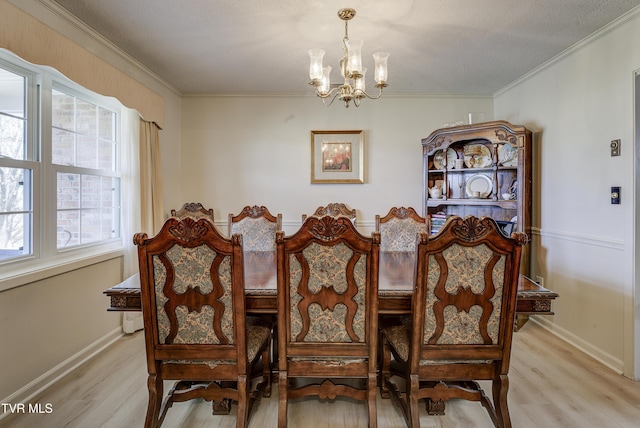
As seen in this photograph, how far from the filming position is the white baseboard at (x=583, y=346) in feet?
7.26

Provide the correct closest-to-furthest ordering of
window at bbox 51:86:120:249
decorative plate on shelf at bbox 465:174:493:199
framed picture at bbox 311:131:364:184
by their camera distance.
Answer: window at bbox 51:86:120:249 < decorative plate on shelf at bbox 465:174:493:199 < framed picture at bbox 311:131:364:184

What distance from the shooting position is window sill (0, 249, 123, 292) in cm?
177

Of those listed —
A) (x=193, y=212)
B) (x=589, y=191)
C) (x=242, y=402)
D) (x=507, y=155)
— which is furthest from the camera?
(x=507, y=155)

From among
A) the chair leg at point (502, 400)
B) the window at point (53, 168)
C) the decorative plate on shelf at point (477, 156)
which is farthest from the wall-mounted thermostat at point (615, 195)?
the window at point (53, 168)

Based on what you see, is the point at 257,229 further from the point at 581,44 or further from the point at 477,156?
the point at 581,44

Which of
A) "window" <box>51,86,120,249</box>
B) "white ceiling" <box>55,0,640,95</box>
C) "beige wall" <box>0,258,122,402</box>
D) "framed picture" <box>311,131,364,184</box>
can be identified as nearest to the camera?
"beige wall" <box>0,258,122,402</box>

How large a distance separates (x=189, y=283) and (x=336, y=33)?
80.5 inches

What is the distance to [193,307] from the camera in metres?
1.45

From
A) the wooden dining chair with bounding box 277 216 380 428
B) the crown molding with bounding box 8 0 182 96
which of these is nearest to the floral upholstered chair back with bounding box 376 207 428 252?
the wooden dining chair with bounding box 277 216 380 428

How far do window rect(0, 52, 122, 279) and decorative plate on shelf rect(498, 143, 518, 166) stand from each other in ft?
12.4

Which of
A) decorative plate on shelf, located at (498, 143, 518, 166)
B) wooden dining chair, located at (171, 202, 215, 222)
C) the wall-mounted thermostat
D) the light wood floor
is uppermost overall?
decorative plate on shelf, located at (498, 143, 518, 166)

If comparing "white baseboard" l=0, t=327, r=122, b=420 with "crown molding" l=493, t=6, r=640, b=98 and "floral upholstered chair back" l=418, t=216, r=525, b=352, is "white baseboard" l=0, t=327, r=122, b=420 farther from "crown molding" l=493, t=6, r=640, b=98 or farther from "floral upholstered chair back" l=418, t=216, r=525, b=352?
"crown molding" l=493, t=6, r=640, b=98

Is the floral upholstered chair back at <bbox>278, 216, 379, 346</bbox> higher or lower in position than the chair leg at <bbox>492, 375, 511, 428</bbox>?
higher

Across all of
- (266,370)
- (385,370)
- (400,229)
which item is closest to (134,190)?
(266,370)
